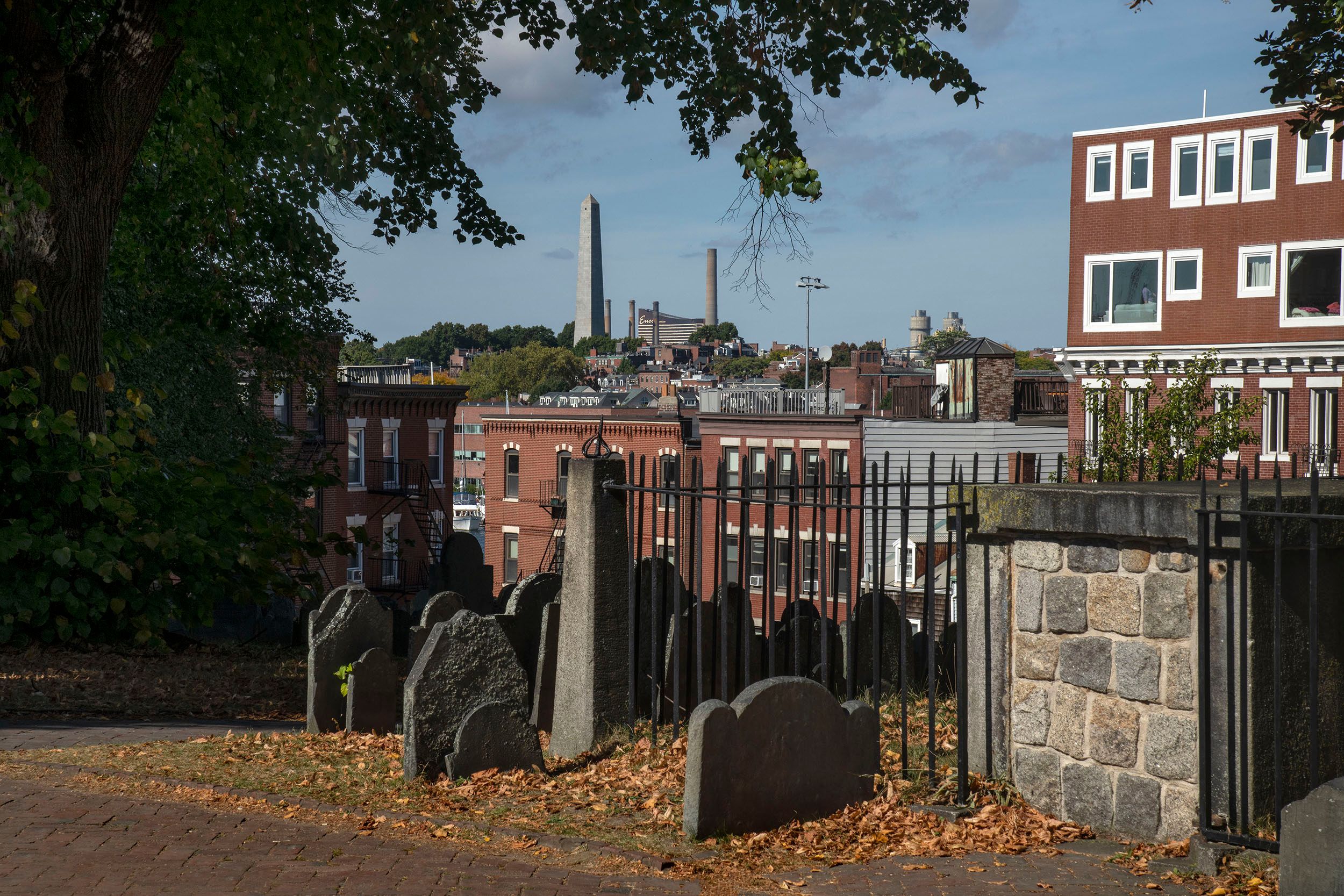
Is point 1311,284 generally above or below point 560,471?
above

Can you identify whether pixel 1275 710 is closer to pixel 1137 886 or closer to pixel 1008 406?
pixel 1137 886

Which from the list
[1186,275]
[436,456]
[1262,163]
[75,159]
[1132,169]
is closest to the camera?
[75,159]

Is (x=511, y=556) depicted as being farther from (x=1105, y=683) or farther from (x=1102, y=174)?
(x=1105, y=683)

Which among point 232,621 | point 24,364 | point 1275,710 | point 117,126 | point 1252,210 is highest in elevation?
point 1252,210

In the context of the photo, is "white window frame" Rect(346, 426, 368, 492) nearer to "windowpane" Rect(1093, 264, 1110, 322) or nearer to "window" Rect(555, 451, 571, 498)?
"window" Rect(555, 451, 571, 498)

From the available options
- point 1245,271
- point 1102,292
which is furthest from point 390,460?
point 1245,271

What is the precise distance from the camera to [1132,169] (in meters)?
40.4

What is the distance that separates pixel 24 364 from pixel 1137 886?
10744mm

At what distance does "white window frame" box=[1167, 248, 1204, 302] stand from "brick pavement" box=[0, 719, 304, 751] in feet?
116

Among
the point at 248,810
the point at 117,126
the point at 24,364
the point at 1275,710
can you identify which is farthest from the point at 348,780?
the point at 117,126

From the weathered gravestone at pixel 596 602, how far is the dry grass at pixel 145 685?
11.6 feet

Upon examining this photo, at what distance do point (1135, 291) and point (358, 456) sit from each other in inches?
1063

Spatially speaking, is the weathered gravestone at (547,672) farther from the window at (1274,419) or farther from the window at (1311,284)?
the window at (1311,284)

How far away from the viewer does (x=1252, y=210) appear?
3819 centimetres
